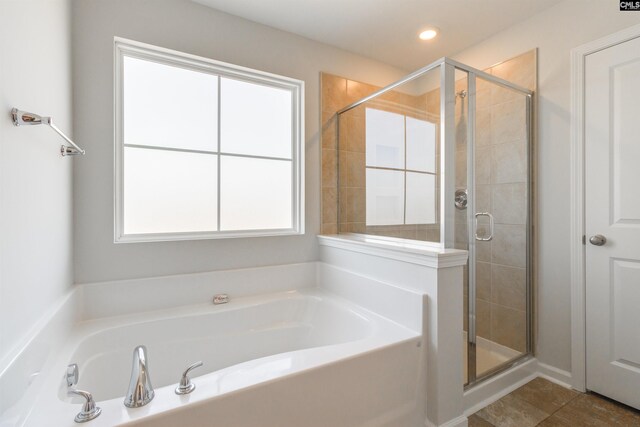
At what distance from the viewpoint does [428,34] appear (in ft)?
7.68

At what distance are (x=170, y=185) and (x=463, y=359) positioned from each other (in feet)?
6.84

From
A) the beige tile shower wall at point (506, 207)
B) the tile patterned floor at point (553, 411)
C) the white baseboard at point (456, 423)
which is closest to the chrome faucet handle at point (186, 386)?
the white baseboard at point (456, 423)

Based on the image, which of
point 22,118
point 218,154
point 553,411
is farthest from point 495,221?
point 22,118

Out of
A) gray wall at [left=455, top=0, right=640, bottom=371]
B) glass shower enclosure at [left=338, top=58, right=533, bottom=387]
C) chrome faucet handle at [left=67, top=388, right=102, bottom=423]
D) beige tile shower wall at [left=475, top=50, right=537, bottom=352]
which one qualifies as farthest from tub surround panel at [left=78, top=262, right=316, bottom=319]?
gray wall at [left=455, top=0, right=640, bottom=371]

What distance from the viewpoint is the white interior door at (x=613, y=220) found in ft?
5.52

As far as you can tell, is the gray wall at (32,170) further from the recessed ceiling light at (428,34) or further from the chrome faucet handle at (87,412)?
the recessed ceiling light at (428,34)

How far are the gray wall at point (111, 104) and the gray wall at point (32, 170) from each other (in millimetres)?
115

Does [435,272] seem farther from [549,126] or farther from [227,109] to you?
[227,109]

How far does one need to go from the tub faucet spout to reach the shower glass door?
5.39 ft

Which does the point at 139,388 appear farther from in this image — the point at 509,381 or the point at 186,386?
the point at 509,381

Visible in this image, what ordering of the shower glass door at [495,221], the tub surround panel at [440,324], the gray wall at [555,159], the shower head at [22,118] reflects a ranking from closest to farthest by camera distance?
1. the shower head at [22,118]
2. the tub surround panel at [440,324]
3. the shower glass door at [495,221]
4. the gray wall at [555,159]

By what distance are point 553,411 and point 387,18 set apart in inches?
107

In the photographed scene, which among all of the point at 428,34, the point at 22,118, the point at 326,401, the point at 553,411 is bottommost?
the point at 553,411

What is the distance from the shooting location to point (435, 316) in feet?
4.94
